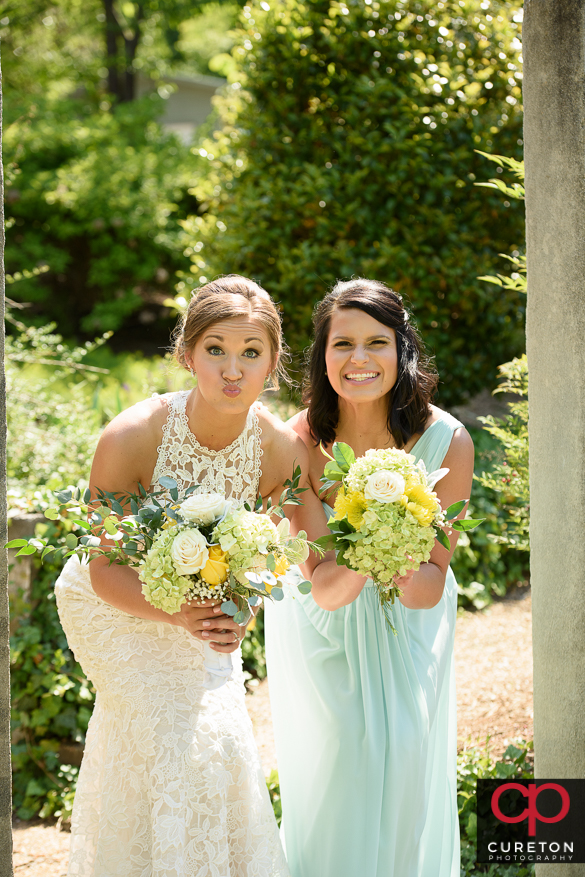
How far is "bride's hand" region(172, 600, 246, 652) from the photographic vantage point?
2.04m

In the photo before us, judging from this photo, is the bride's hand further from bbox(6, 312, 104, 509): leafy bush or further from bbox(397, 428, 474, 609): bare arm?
bbox(6, 312, 104, 509): leafy bush

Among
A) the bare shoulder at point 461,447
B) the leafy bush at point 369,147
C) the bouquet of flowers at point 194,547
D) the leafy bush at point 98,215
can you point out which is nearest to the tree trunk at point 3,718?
the bouquet of flowers at point 194,547

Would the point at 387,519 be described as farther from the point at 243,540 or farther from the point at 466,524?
the point at 243,540

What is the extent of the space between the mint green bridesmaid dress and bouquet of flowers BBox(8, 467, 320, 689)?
2.07 ft

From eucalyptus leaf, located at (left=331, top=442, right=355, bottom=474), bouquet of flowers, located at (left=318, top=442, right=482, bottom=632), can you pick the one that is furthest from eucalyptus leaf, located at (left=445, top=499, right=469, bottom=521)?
eucalyptus leaf, located at (left=331, top=442, right=355, bottom=474)

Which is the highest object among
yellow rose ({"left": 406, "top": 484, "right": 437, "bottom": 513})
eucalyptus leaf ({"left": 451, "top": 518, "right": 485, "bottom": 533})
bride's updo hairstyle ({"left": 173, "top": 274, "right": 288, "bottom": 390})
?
bride's updo hairstyle ({"left": 173, "top": 274, "right": 288, "bottom": 390})

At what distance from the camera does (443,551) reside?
8.18 feet

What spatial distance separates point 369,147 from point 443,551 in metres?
4.05

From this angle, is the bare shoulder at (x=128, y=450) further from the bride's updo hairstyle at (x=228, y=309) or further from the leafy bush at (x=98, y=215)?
the leafy bush at (x=98, y=215)

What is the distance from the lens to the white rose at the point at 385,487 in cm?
191

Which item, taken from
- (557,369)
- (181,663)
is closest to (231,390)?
(181,663)

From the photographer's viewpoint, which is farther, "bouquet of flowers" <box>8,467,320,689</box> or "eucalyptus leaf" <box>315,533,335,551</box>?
"eucalyptus leaf" <box>315,533,335,551</box>

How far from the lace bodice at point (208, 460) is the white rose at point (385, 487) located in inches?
21.0

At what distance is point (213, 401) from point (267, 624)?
1.10 meters
